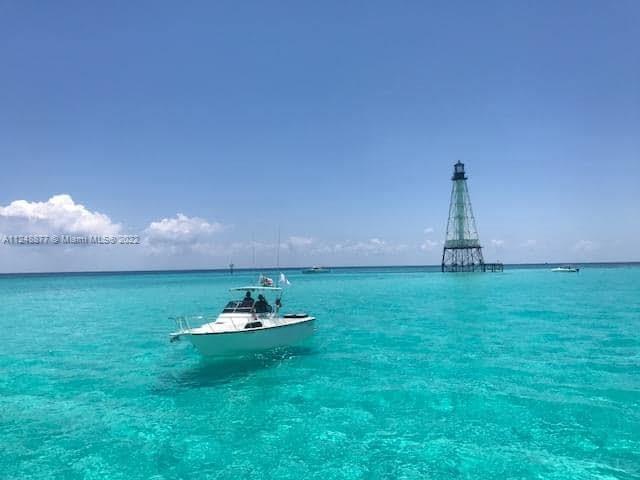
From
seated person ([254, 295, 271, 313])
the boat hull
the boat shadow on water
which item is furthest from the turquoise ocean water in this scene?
seated person ([254, 295, 271, 313])

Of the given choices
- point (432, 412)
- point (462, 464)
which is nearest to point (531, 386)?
point (432, 412)

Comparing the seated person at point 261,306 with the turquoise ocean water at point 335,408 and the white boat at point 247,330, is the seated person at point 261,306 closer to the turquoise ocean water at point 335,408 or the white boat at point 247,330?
the white boat at point 247,330

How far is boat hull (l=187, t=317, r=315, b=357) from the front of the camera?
60.8 ft

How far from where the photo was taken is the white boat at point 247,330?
1861 cm

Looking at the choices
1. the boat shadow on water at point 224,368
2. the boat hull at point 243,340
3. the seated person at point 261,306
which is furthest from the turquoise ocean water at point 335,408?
the seated person at point 261,306

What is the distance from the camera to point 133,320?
3781 cm

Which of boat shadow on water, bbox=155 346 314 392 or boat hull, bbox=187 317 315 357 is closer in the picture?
boat shadow on water, bbox=155 346 314 392

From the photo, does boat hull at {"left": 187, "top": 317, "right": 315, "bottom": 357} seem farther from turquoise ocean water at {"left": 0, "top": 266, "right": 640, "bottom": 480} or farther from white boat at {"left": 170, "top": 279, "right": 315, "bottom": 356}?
turquoise ocean water at {"left": 0, "top": 266, "right": 640, "bottom": 480}

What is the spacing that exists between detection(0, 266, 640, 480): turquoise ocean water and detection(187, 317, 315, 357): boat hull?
2.66 ft

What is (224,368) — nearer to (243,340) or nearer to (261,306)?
(243,340)

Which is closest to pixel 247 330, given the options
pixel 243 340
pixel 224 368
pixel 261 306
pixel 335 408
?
pixel 243 340

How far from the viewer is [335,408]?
1402 centimetres

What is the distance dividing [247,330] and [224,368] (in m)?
2.07

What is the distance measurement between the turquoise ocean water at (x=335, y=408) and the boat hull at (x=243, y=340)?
81 cm
